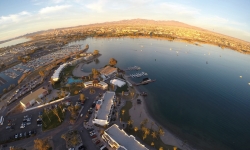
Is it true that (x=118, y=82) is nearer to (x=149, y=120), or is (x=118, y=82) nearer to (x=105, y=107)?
(x=105, y=107)

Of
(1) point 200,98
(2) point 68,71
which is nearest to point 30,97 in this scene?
(2) point 68,71

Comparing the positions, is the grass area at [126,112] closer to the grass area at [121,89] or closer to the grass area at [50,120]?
the grass area at [121,89]

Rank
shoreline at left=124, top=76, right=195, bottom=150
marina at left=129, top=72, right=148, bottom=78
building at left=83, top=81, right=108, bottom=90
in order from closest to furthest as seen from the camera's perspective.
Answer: shoreline at left=124, top=76, right=195, bottom=150 < building at left=83, top=81, right=108, bottom=90 < marina at left=129, top=72, right=148, bottom=78

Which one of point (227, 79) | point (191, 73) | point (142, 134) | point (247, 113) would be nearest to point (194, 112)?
point (247, 113)

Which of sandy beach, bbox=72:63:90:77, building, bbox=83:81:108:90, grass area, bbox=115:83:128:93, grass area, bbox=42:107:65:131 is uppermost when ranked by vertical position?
sandy beach, bbox=72:63:90:77

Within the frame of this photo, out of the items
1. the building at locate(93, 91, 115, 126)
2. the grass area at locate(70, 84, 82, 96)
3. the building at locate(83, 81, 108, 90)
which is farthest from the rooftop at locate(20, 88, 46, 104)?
the building at locate(93, 91, 115, 126)

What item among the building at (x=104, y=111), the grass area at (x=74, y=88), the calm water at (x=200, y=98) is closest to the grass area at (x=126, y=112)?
the building at (x=104, y=111)

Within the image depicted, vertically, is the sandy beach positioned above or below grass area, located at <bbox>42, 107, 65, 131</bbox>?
above

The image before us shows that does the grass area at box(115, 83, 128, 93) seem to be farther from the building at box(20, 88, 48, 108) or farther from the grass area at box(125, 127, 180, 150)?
the building at box(20, 88, 48, 108)
